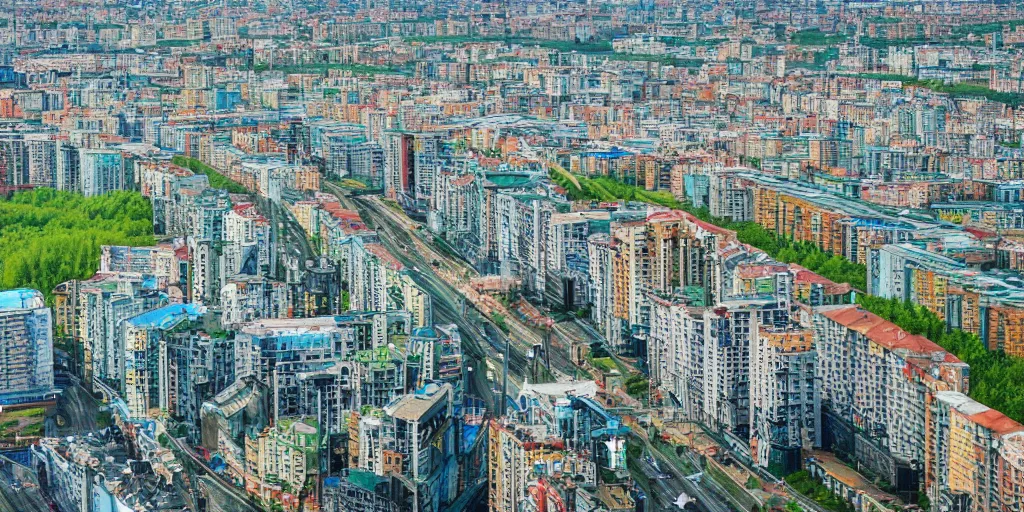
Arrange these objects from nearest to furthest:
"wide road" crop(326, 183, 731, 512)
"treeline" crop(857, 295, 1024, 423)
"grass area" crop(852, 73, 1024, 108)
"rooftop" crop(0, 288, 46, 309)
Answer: "wide road" crop(326, 183, 731, 512) < "treeline" crop(857, 295, 1024, 423) < "rooftop" crop(0, 288, 46, 309) < "grass area" crop(852, 73, 1024, 108)

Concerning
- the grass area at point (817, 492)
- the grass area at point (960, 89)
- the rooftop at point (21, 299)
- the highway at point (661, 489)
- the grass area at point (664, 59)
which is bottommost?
the grass area at point (817, 492)

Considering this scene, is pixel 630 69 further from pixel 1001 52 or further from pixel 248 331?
pixel 248 331

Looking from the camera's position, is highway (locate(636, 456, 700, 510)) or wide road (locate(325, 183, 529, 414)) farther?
wide road (locate(325, 183, 529, 414))

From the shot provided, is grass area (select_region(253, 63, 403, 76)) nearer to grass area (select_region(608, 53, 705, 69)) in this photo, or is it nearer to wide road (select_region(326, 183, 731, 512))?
grass area (select_region(608, 53, 705, 69))

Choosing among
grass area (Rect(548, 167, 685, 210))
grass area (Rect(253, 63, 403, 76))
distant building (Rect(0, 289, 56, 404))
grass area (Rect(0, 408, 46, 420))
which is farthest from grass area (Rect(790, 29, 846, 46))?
grass area (Rect(0, 408, 46, 420))

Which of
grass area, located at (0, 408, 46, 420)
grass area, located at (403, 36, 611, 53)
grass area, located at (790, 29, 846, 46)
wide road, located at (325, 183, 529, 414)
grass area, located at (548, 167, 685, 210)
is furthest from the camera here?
grass area, located at (403, 36, 611, 53)

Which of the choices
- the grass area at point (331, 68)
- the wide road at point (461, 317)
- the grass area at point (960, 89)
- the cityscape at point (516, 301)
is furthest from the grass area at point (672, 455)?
the grass area at point (331, 68)

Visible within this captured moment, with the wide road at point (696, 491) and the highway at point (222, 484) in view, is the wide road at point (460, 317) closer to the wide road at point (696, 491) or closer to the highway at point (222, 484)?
the wide road at point (696, 491)
